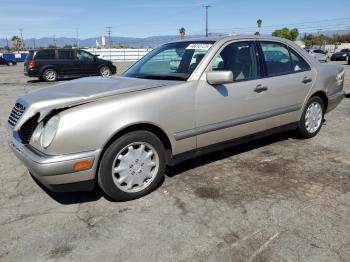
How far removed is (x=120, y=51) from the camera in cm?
4397

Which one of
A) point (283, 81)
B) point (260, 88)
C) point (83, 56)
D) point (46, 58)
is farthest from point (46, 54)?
point (260, 88)

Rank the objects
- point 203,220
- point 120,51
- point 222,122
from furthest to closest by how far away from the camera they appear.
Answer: point 120,51
point 222,122
point 203,220

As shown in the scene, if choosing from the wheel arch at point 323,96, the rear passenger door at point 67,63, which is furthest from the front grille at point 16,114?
the rear passenger door at point 67,63

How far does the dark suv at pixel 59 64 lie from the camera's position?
16.8 meters

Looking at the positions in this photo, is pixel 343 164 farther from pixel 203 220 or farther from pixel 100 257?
pixel 100 257

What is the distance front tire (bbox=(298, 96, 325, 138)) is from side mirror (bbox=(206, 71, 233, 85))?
2.06 metres

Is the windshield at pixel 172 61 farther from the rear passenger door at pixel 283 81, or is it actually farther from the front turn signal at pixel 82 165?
the front turn signal at pixel 82 165

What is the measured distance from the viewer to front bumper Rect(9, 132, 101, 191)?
10.2 ft

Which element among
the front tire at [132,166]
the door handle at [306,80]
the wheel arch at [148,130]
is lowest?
the front tire at [132,166]

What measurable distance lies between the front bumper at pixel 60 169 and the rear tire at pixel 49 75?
14.5 meters

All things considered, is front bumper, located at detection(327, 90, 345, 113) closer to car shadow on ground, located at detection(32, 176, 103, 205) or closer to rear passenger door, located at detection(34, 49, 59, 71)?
car shadow on ground, located at detection(32, 176, 103, 205)

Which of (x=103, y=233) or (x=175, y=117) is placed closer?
(x=103, y=233)

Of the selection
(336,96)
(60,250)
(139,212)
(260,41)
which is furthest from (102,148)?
(336,96)

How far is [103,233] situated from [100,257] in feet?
1.12
